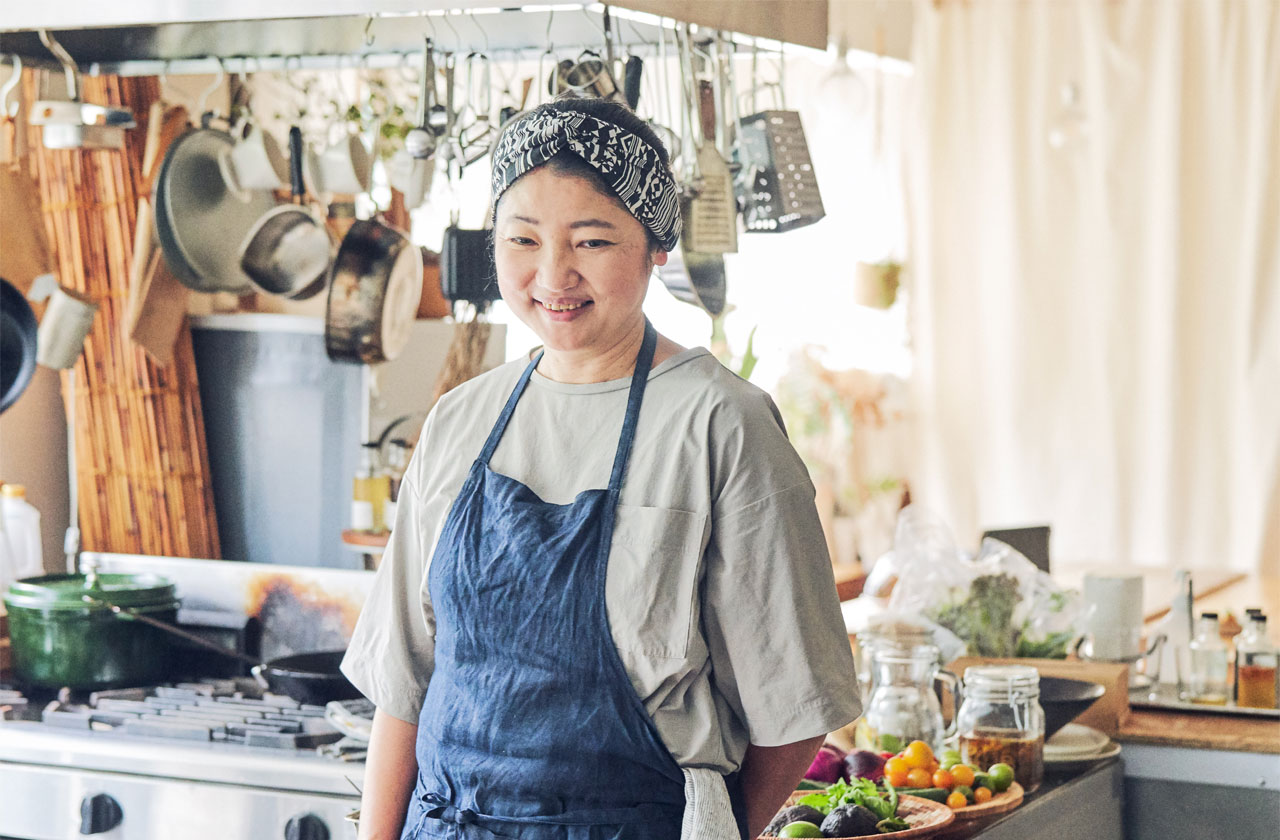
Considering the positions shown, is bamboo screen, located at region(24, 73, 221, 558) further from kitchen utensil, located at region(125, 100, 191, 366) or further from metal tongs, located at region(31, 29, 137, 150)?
metal tongs, located at region(31, 29, 137, 150)

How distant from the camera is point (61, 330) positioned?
281 cm

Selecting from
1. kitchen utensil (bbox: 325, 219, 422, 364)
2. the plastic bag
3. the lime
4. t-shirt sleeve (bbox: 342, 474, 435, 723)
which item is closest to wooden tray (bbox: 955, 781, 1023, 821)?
the lime

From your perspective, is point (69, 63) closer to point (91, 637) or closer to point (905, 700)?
point (91, 637)

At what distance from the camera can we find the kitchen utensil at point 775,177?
229 cm

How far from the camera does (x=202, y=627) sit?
2.84 metres

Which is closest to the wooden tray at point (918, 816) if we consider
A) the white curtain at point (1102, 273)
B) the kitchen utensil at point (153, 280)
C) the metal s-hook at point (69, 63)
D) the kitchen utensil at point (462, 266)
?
the kitchen utensil at point (462, 266)

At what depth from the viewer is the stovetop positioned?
216 cm

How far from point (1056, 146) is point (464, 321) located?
9.96 ft

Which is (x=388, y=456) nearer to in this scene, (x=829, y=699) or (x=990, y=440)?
(x=829, y=699)

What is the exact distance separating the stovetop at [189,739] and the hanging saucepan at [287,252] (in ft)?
2.68

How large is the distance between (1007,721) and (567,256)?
41.5 inches

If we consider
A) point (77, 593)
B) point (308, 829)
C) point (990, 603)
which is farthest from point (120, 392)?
point (990, 603)

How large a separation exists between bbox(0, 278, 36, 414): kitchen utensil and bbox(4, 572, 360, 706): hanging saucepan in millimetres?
404

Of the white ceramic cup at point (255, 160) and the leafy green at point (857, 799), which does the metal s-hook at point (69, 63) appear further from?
the leafy green at point (857, 799)
